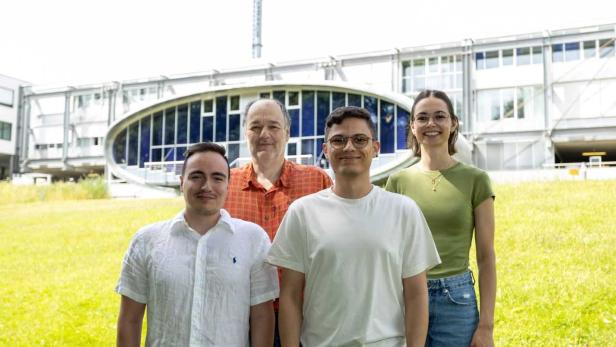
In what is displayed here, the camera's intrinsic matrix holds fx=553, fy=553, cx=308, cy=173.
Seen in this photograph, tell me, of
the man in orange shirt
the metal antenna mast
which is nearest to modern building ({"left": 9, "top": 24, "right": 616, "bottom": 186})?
the metal antenna mast

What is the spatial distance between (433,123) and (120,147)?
27.9 m

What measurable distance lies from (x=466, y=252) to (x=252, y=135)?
1.39 metres

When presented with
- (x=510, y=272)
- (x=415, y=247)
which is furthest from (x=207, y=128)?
(x=415, y=247)

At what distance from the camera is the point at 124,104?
132 ft

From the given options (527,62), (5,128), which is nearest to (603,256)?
(527,62)

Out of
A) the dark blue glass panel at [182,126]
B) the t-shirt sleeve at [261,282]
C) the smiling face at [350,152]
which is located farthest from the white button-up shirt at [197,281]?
the dark blue glass panel at [182,126]

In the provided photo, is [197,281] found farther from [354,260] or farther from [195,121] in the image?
[195,121]

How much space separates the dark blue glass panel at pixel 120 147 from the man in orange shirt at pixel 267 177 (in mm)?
26981

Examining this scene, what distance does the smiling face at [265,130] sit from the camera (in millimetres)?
3281

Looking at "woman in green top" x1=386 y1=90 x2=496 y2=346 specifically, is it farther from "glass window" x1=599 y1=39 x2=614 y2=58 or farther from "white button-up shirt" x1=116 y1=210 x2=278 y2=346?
"glass window" x1=599 y1=39 x2=614 y2=58

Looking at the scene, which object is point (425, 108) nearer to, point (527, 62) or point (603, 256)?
point (603, 256)

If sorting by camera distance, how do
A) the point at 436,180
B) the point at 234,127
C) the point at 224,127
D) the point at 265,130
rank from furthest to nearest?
the point at 224,127
the point at 234,127
the point at 265,130
the point at 436,180

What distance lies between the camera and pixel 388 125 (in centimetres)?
2366

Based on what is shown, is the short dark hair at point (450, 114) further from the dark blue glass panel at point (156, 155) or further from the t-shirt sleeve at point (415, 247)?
the dark blue glass panel at point (156, 155)
